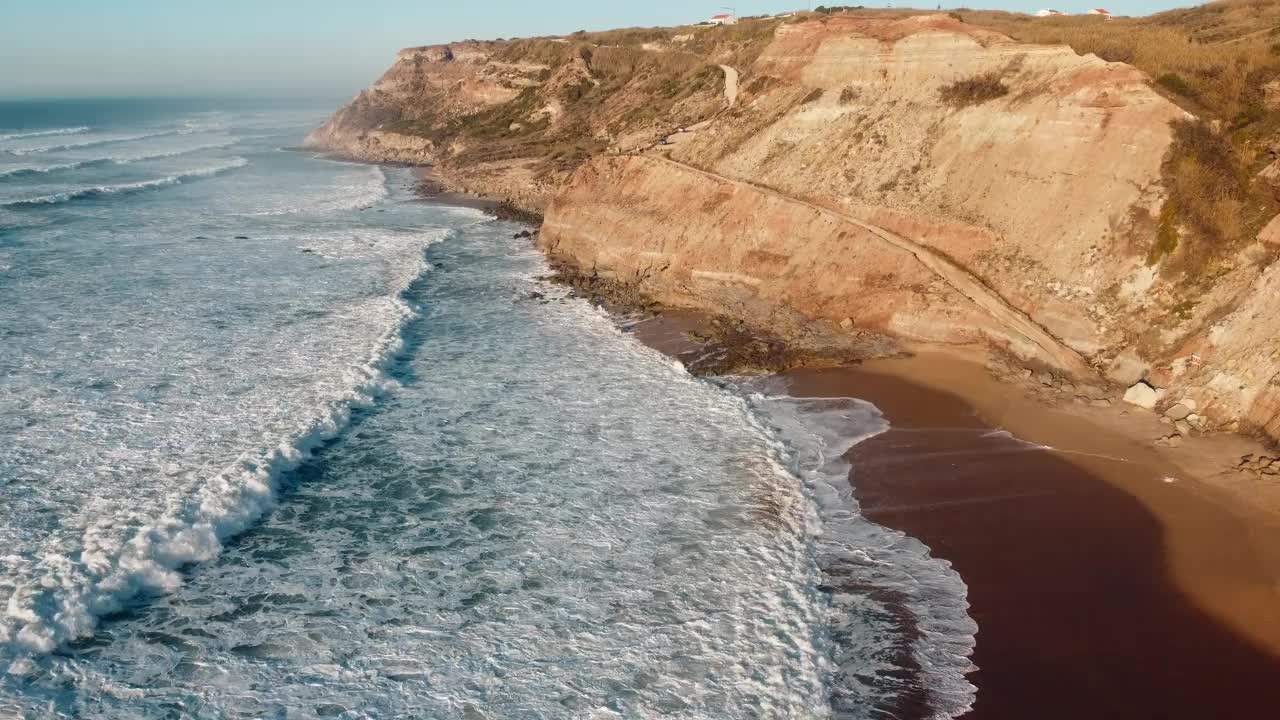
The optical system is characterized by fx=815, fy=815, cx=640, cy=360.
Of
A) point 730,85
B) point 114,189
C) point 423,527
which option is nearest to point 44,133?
point 114,189

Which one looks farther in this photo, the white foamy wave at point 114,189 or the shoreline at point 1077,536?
the white foamy wave at point 114,189

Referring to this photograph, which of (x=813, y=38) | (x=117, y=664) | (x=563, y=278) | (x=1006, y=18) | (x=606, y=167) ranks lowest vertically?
(x=117, y=664)

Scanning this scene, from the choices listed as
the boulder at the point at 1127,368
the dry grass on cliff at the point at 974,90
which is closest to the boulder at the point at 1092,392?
the boulder at the point at 1127,368

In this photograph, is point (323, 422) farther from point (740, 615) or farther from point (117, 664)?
point (740, 615)

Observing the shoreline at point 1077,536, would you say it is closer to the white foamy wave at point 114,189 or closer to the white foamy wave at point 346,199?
the white foamy wave at point 346,199

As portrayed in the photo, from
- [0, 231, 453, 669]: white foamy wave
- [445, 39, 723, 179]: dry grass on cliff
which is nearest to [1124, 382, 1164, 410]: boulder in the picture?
[0, 231, 453, 669]: white foamy wave

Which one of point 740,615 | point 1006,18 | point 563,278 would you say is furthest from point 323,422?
point 1006,18
